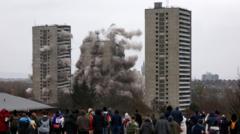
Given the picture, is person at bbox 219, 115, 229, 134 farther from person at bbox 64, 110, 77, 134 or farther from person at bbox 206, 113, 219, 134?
person at bbox 64, 110, 77, 134

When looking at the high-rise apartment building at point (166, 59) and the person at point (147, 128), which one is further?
the high-rise apartment building at point (166, 59)

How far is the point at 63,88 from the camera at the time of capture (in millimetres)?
136500

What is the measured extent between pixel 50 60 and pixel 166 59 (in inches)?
1369

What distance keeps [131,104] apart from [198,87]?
58.1 m

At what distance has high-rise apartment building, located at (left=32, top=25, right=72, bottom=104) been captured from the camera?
142375 mm

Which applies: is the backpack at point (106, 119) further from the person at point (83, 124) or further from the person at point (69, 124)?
the person at point (69, 124)

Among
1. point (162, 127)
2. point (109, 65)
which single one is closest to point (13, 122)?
point (162, 127)

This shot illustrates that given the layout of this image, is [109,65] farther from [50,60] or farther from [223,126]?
[223,126]

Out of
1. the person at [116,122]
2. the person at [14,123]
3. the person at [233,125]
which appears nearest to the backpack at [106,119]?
the person at [116,122]

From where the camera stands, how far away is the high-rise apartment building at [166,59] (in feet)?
421

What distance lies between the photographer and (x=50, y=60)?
147 m

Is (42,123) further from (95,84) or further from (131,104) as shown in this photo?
(95,84)

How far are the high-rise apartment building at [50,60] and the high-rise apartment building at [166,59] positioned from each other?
2483cm

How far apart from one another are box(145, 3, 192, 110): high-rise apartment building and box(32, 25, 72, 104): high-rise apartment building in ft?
81.5
